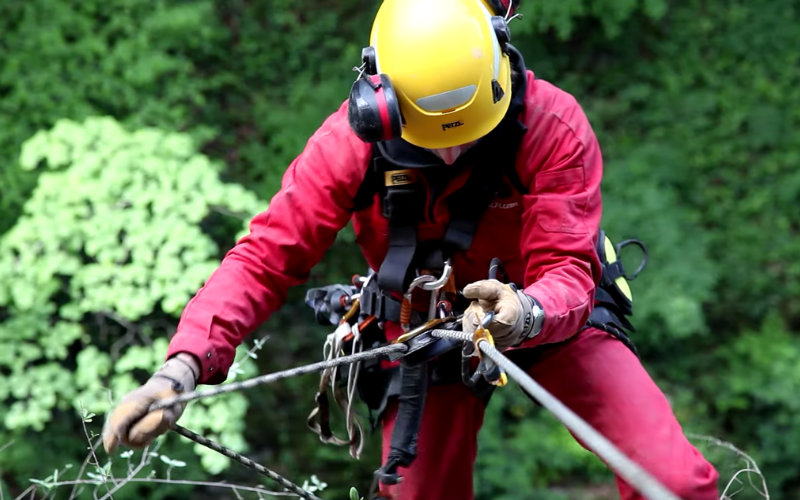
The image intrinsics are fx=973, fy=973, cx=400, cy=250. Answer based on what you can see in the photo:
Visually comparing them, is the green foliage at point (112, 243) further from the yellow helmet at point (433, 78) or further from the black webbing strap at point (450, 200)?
the yellow helmet at point (433, 78)

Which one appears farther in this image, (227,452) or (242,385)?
(227,452)

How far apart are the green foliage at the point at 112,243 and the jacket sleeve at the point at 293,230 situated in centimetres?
155

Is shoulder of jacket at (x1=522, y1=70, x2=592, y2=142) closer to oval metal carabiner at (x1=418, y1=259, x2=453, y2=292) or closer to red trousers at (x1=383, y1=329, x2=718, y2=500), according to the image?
oval metal carabiner at (x1=418, y1=259, x2=453, y2=292)

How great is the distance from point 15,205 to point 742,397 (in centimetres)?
391

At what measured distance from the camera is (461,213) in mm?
2229

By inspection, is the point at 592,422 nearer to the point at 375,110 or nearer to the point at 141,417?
the point at 375,110

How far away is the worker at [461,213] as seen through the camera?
1996 millimetres

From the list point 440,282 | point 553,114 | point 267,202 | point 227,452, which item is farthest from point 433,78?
point 267,202

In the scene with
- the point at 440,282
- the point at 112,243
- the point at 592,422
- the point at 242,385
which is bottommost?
the point at 112,243

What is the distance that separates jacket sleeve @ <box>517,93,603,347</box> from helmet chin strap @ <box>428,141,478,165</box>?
125mm

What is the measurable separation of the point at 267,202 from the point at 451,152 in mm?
2682

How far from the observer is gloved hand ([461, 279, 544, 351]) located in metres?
1.75

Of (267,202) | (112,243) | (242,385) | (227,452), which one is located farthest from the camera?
(267,202)

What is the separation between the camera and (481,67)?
204 centimetres
